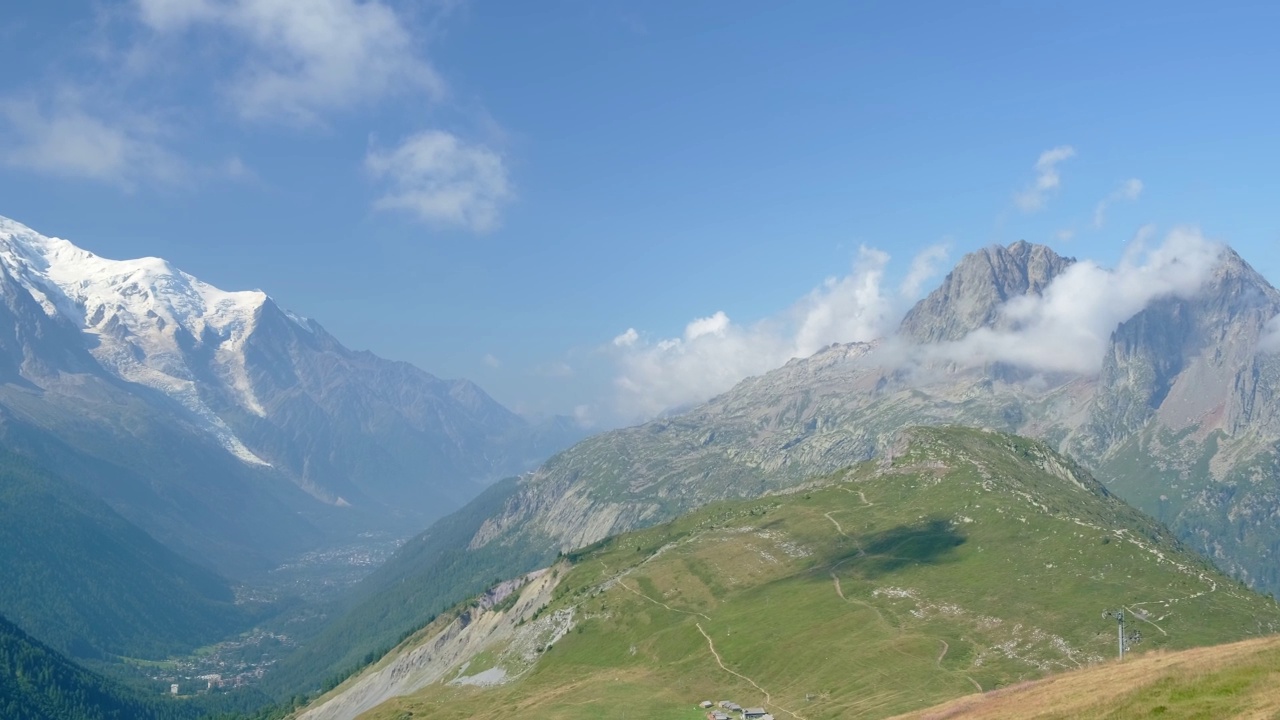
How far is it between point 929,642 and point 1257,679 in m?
123

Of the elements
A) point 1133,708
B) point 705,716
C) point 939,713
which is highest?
point 1133,708

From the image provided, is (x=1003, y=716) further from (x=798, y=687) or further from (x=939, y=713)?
(x=798, y=687)

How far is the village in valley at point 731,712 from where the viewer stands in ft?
549

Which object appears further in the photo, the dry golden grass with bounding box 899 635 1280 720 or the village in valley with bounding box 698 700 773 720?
the village in valley with bounding box 698 700 773 720

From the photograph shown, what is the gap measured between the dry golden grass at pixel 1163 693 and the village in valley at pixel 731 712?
229ft

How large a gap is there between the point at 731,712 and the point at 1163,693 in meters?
110

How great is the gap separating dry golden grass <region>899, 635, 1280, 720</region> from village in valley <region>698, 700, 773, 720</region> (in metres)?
69.9

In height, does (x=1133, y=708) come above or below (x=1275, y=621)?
above

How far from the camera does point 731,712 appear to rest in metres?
173

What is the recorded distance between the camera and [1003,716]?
285 feet

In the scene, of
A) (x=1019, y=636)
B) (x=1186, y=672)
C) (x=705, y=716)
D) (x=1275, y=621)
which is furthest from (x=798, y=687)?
(x=1186, y=672)

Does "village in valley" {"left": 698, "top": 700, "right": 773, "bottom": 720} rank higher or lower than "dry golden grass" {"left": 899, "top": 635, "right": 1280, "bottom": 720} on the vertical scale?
lower

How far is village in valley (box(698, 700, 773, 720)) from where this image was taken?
549 ft

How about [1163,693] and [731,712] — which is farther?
[731,712]
